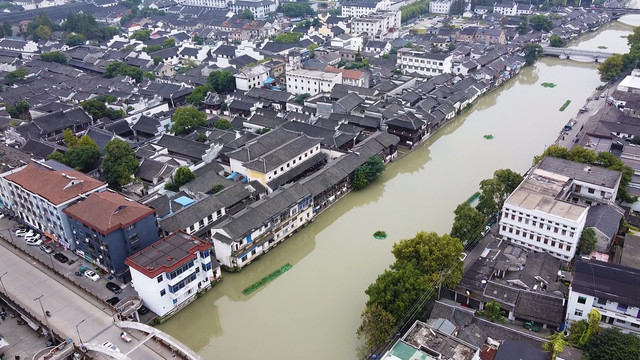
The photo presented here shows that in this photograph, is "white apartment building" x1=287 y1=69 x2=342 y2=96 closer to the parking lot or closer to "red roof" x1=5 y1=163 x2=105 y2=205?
"red roof" x1=5 y1=163 x2=105 y2=205

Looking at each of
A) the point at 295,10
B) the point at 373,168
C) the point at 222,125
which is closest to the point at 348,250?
the point at 373,168

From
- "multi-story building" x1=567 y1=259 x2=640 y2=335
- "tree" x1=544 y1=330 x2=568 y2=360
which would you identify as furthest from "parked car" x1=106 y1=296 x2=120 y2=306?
"multi-story building" x1=567 y1=259 x2=640 y2=335

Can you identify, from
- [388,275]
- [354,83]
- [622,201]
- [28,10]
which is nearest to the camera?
[388,275]

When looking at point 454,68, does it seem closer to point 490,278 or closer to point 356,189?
point 356,189

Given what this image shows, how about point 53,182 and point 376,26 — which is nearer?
point 53,182

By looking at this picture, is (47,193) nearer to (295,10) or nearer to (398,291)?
(398,291)

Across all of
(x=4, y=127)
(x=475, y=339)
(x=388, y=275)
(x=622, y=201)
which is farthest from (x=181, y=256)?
(x=4, y=127)
